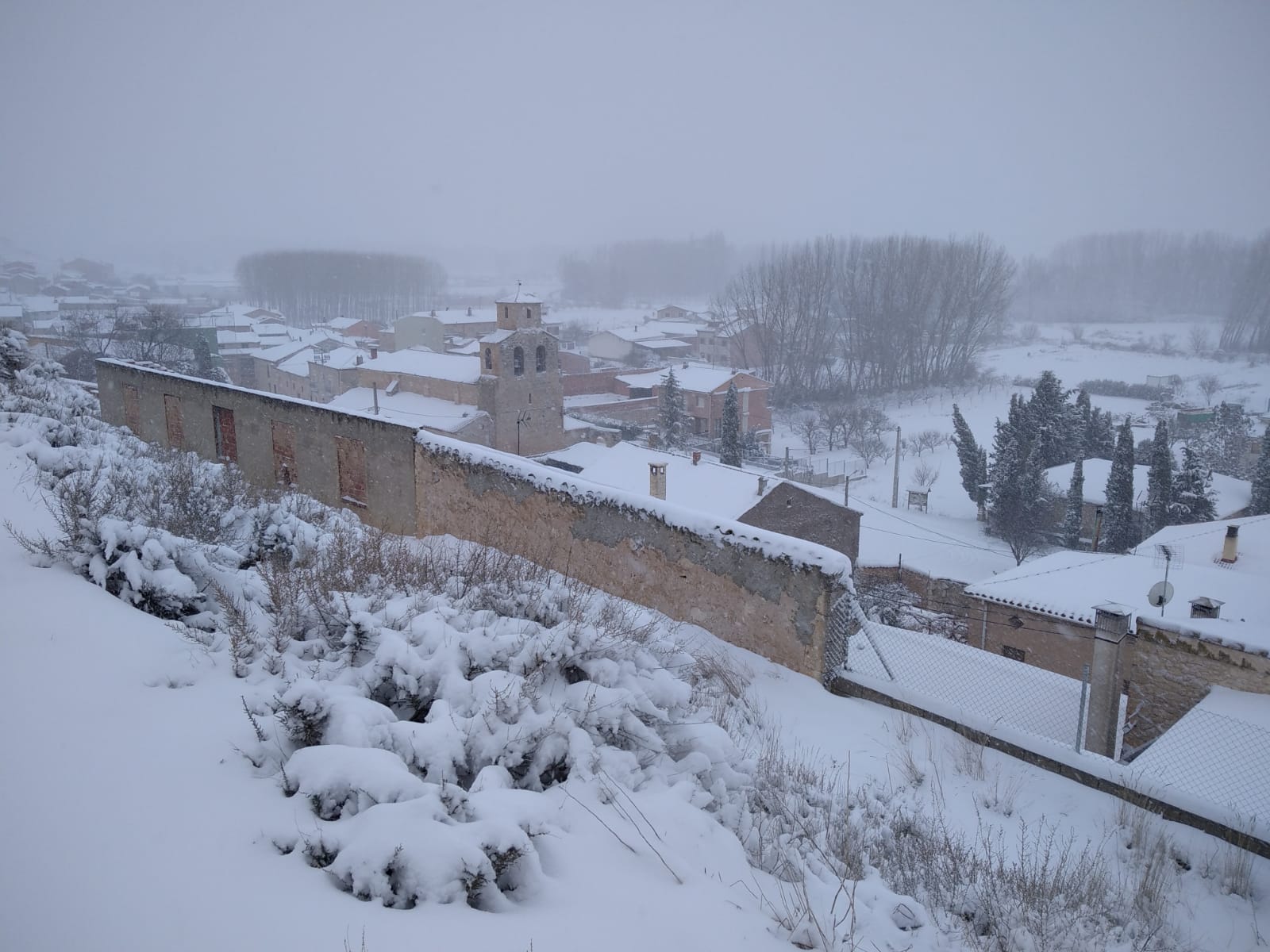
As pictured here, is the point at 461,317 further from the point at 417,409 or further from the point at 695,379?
the point at 417,409

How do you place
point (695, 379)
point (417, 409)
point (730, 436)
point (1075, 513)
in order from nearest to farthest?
point (1075, 513) < point (417, 409) < point (730, 436) < point (695, 379)

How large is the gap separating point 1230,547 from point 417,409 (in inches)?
1073

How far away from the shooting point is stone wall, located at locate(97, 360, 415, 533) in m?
9.66

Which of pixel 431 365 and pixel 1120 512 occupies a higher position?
pixel 431 365

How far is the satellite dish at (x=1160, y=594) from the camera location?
422 inches

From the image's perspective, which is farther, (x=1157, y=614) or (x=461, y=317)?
(x=461, y=317)

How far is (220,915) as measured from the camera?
2.30 meters

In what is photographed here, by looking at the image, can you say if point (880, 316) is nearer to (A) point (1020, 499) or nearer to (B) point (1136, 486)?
(B) point (1136, 486)

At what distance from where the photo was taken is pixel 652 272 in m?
116

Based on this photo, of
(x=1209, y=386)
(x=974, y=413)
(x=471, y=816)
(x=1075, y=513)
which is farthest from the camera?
(x=1209, y=386)

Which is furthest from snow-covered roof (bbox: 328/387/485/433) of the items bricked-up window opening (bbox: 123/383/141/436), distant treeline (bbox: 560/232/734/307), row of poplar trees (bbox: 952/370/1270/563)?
distant treeline (bbox: 560/232/734/307)

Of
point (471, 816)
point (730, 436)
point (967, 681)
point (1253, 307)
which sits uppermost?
point (1253, 307)

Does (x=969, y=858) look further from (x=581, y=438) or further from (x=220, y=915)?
(x=581, y=438)

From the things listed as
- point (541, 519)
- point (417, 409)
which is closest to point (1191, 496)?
point (541, 519)
